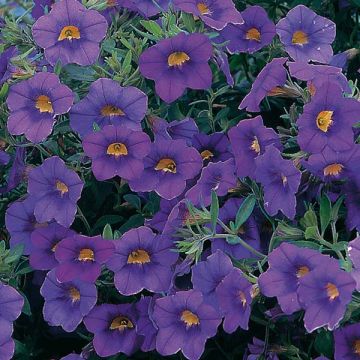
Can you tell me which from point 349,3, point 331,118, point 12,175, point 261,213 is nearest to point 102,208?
point 12,175

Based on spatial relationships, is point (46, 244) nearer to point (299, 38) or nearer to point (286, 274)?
point (286, 274)

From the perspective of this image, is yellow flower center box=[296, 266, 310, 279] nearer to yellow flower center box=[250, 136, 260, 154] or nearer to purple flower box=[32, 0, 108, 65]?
yellow flower center box=[250, 136, 260, 154]

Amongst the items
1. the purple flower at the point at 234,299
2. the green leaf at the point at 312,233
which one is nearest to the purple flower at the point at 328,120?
the green leaf at the point at 312,233

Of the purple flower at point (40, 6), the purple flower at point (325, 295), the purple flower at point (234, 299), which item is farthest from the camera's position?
the purple flower at point (40, 6)

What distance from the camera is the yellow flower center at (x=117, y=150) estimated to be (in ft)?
4.80

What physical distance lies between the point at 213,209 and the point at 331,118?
0.73 feet

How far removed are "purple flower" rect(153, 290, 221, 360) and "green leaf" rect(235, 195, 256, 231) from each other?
124 mm

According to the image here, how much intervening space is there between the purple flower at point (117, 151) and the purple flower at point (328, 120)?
10.0 inches

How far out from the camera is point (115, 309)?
154 centimetres

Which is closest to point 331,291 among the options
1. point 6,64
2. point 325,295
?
point 325,295

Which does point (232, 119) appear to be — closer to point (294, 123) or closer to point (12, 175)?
point (294, 123)

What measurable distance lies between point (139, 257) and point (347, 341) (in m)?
0.35

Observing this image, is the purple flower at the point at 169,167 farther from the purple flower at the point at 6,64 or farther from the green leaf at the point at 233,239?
the purple flower at the point at 6,64

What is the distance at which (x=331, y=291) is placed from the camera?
1272 millimetres
